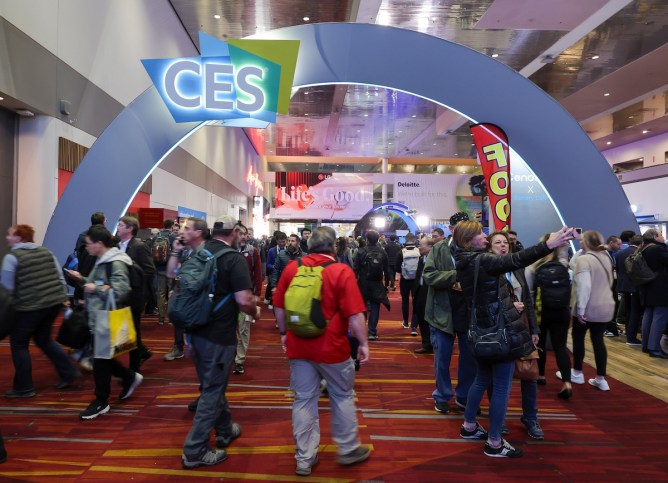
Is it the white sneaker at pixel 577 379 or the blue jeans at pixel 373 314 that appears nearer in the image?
the white sneaker at pixel 577 379

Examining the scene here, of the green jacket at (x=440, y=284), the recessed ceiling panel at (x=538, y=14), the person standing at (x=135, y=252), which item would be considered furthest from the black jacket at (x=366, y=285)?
the recessed ceiling panel at (x=538, y=14)

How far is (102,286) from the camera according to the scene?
11.6ft

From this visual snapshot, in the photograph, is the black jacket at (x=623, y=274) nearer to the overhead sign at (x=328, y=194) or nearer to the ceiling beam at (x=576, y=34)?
the ceiling beam at (x=576, y=34)

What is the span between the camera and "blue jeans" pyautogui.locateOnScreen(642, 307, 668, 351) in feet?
A: 19.4

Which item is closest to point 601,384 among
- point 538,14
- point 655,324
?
point 655,324

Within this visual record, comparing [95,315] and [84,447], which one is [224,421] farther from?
[95,315]

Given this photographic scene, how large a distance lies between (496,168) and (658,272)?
7.25ft

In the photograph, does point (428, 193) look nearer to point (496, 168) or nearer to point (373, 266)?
point (496, 168)

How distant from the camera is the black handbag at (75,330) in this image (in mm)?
3769

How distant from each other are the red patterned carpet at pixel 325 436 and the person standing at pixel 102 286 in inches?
5.5

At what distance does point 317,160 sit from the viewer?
29906 mm

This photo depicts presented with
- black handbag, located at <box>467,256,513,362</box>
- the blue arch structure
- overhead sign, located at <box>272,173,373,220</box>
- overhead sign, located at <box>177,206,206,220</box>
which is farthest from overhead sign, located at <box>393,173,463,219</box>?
black handbag, located at <box>467,256,513,362</box>

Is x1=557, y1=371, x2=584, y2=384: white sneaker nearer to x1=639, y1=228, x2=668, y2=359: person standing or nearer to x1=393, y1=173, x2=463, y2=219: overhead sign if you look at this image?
x1=639, y1=228, x2=668, y2=359: person standing

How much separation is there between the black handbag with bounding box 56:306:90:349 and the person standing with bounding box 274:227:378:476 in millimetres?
1741
